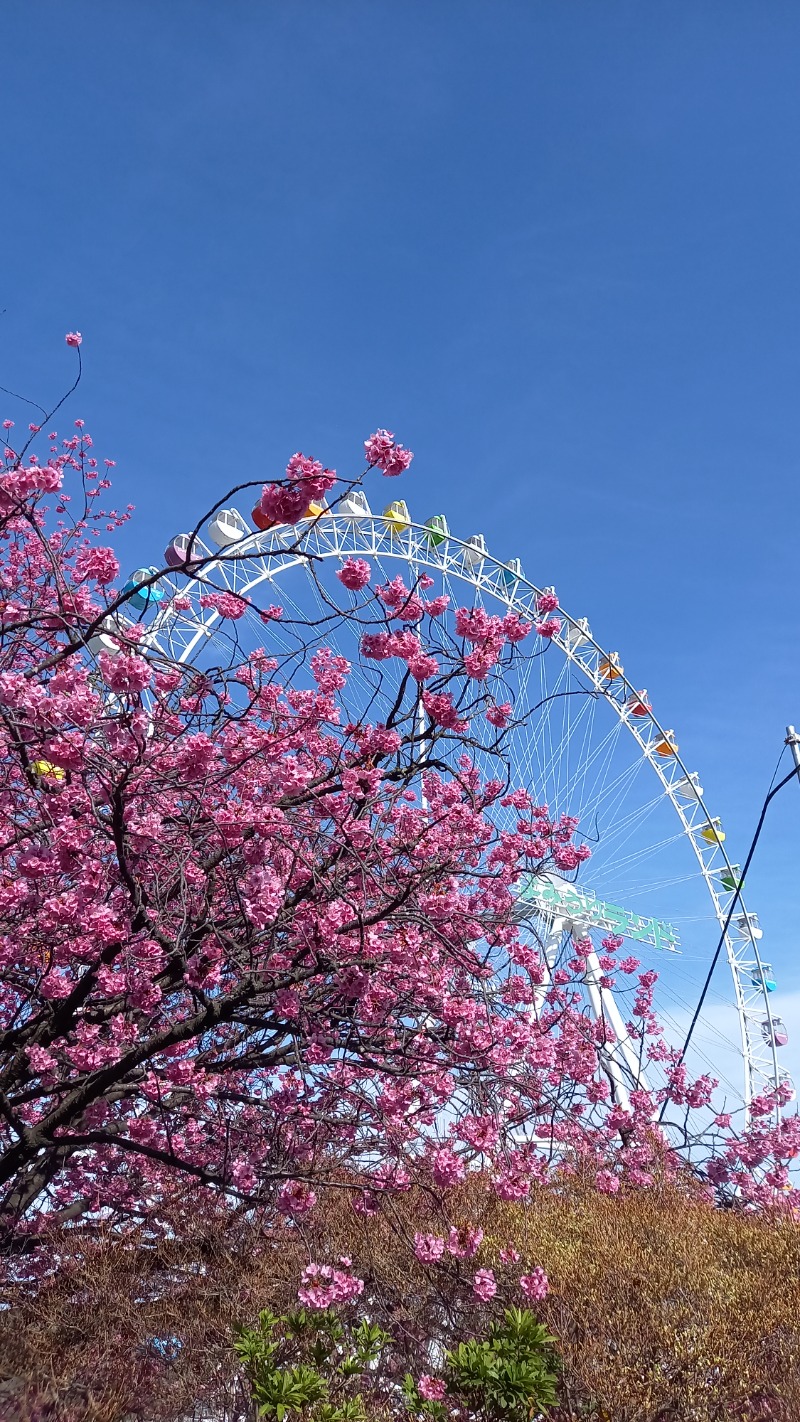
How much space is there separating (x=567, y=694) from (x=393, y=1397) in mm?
4421

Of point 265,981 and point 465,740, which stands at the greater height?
point 465,740

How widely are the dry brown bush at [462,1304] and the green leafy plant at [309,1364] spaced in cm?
45

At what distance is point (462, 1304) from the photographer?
21.7 ft

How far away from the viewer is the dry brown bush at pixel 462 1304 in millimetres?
5520

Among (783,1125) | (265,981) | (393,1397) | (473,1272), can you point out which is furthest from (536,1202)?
(783,1125)

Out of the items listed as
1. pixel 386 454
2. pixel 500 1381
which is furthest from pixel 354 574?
pixel 500 1381

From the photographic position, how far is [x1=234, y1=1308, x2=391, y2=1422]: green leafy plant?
4.62 meters

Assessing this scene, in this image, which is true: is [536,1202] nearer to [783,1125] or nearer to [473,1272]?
[473,1272]

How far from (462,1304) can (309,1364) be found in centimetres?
140

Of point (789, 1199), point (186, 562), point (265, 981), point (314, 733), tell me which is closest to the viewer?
point (186, 562)

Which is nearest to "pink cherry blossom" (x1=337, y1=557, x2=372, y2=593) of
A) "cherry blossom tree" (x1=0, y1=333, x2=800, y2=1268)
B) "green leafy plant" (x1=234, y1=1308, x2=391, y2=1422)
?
"cherry blossom tree" (x1=0, y1=333, x2=800, y2=1268)

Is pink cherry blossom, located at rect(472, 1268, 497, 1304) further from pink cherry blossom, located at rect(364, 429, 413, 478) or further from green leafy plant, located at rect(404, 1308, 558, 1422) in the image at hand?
pink cherry blossom, located at rect(364, 429, 413, 478)

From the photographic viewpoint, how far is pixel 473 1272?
6.67m

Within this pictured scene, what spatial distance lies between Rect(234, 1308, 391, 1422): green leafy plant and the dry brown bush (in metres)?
0.45
